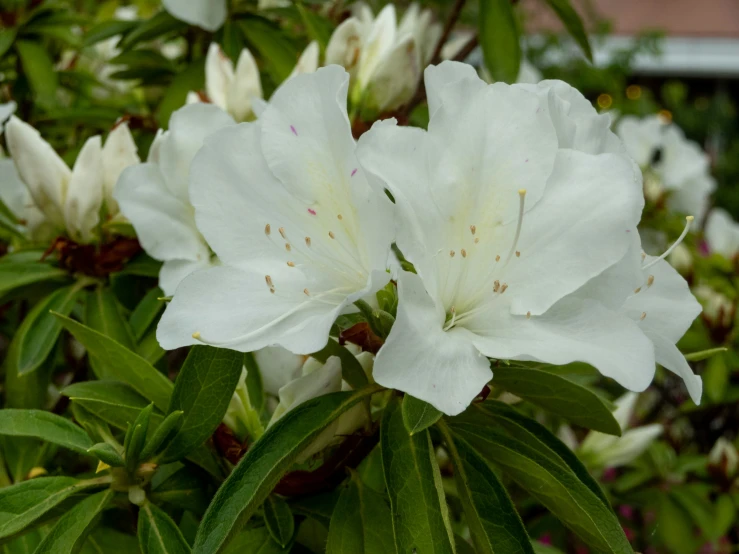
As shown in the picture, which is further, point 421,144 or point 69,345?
point 69,345

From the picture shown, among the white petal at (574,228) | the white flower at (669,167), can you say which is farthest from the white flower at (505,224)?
the white flower at (669,167)

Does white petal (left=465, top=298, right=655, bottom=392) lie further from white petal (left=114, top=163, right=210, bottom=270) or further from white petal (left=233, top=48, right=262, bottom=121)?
white petal (left=233, top=48, right=262, bottom=121)

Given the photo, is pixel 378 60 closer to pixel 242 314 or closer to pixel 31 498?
pixel 242 314

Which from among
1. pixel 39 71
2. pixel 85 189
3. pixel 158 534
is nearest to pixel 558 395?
pixel 158 534

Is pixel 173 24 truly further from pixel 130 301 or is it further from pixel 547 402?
pixel 547 402

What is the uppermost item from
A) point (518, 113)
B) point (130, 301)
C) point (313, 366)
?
point (518, 113)

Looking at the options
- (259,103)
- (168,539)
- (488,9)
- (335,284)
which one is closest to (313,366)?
(335,284)

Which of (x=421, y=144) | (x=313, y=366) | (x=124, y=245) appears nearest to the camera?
(x=421, y=144)

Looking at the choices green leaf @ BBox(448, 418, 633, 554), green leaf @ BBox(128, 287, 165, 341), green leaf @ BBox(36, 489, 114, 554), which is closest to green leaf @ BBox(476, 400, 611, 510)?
green leaf @ BBox(448, 418, 633, 554)
